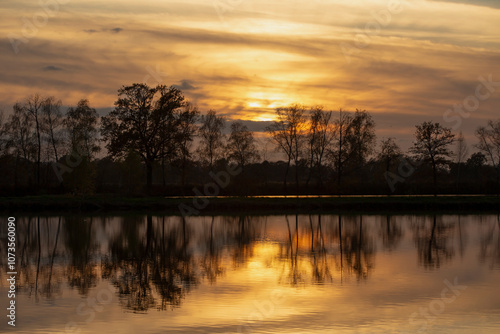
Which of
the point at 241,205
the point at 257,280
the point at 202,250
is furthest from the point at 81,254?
the point at 241,205

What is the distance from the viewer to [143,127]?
7825 cm

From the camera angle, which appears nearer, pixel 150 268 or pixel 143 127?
pixel 150 268

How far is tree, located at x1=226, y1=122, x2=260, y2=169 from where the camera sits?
102 m

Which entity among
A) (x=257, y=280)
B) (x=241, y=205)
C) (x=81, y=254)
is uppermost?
(x=241, y=205)

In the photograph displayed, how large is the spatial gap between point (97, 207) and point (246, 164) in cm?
4341

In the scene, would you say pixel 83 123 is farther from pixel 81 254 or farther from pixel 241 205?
pixel 81 254

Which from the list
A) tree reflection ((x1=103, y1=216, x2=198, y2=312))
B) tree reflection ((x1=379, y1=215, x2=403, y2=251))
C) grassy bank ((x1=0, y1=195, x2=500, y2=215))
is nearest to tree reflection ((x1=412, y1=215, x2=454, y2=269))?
tree reflection ((x1=379, y1=215, x2=403, y2=251))

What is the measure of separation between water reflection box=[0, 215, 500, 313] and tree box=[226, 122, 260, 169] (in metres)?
49.3

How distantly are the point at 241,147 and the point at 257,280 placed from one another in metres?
81.3

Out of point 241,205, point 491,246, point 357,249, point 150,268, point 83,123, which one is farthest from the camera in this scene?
point 83,123

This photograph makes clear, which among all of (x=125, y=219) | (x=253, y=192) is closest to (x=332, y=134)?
(x=253, y=192)

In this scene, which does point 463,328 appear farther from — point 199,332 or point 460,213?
point 460,213

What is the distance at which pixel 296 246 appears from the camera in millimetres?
33344

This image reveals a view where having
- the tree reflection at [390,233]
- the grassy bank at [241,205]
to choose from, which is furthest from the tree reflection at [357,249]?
the grassy bank at [241,205]
